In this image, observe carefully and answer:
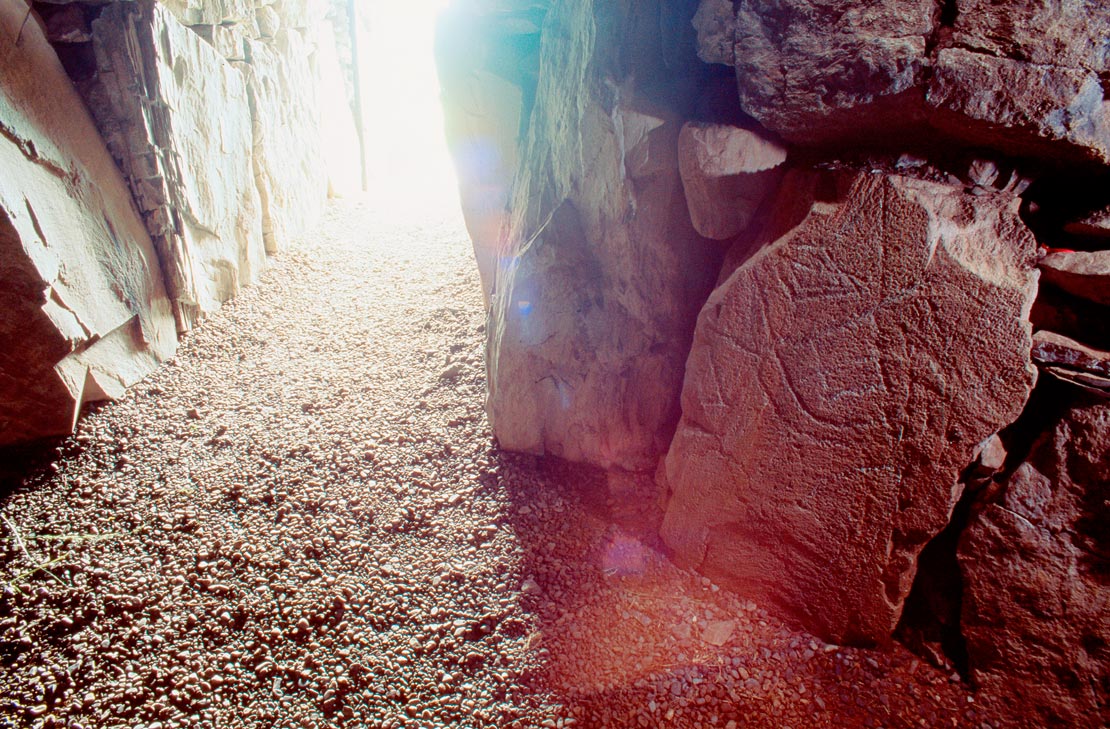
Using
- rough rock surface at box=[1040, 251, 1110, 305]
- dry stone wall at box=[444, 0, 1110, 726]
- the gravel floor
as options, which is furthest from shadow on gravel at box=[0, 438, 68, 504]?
rough rock surface at box=[1040, 251, 1110, 305]

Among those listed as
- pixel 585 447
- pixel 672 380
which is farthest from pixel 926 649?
pixel 585 447

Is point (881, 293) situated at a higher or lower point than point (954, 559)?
higher

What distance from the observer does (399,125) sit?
6047mm

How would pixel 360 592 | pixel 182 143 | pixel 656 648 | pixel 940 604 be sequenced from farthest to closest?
1. pixel 182 143
2. pixel 360 592
3. pixel 656 648
4. pixel 940 604

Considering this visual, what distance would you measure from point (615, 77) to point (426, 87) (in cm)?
413

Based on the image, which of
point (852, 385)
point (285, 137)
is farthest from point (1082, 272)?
point (285, 137)

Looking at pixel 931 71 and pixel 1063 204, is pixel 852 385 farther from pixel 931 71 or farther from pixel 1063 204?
pixel 931 71

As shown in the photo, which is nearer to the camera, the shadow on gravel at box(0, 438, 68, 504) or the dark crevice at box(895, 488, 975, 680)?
the dark crevice at box(895, 488, 975, 680)

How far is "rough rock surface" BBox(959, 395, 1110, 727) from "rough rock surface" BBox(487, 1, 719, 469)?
103cm

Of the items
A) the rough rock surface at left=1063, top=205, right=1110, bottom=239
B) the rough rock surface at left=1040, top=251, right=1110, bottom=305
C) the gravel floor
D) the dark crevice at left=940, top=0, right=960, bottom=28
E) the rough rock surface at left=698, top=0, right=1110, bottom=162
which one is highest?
the dark crevice at left=940, top=0, right=960, bottom=28

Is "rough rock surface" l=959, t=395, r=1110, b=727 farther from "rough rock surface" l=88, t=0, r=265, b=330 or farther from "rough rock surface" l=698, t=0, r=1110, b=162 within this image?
"rough rock surface" l=88, t=0, r=265, b=330

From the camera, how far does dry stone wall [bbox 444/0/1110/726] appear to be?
4.27 ft

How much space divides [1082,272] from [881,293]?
1.37ft

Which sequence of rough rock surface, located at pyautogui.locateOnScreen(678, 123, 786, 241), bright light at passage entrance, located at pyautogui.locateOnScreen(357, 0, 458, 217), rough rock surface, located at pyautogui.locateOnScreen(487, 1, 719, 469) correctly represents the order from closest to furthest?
rough rock surface, located at pyautogui.locateOnScreen(678, 123, 786, 241) < rough rock surface, located at pyautogui.locateOnScreen(487, 1, 719, 469) < bright light at passage entrance, located at pyautogui.locateOnScreen(357, 0, 458, 217)
